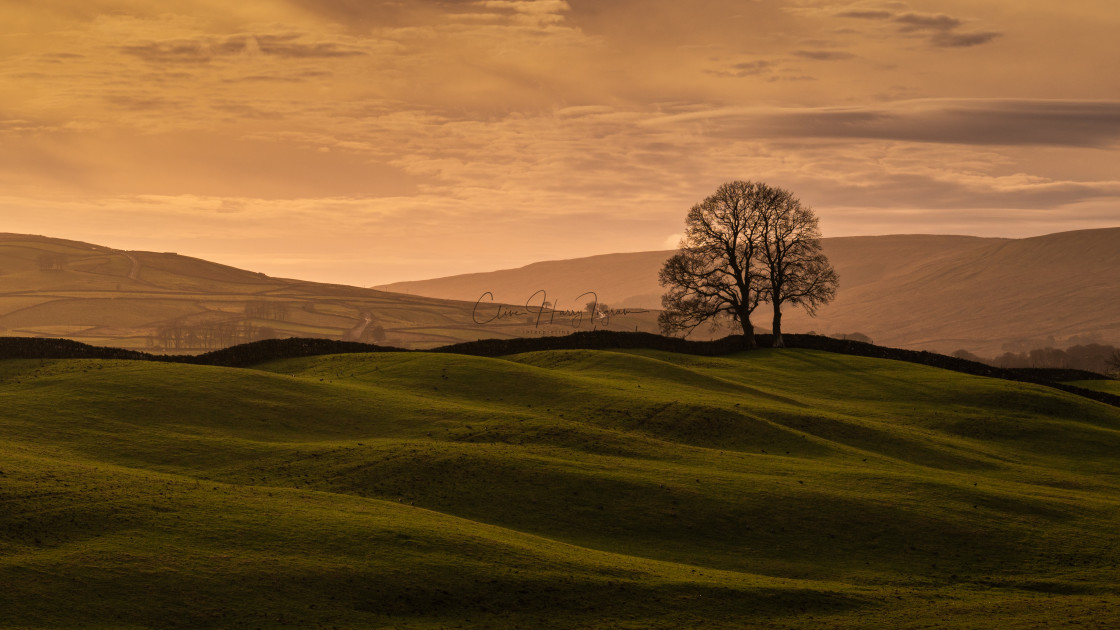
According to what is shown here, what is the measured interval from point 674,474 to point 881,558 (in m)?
9.73

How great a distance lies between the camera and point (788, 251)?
9094 cm

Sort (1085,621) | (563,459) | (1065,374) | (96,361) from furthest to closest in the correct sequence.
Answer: (1065,374) < (96,361) < (563,459) < (1085,621)

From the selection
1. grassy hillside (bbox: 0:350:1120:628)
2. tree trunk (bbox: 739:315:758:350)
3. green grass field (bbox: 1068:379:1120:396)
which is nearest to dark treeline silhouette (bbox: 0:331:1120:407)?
tree trunk (bbox: 739:315:758:350)

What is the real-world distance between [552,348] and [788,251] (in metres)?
27.9

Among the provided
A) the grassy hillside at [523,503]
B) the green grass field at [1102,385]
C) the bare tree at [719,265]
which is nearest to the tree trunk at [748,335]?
the bare tree at [719,265]

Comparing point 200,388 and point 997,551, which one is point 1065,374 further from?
point 200,388

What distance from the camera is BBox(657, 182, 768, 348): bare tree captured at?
289 feet

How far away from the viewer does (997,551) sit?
3544 centimetres

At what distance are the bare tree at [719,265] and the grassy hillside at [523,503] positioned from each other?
977 inches

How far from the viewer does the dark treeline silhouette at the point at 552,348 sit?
60344 millimetres

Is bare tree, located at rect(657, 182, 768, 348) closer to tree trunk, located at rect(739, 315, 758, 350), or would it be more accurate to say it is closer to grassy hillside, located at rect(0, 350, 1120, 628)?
tree trunk, located at rect(739, 315, 758, 350)

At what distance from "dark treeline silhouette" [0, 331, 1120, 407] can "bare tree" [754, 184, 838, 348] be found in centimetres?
526

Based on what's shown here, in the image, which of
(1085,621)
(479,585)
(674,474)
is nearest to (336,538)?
(479,585)

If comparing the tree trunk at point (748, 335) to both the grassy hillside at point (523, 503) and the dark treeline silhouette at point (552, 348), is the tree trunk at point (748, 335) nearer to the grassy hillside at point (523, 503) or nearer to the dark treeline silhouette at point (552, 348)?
the dark treeline silhouette at point (552, 348)
